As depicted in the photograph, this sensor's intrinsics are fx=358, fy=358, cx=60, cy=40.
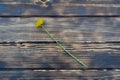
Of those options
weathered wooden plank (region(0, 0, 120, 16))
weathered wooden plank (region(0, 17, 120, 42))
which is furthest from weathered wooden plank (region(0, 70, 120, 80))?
weathered wooden plank (region(0, 0, 120, 16))

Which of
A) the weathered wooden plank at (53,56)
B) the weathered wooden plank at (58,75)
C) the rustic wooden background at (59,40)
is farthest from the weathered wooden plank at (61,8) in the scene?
the weathered wooden plank at (58,75)

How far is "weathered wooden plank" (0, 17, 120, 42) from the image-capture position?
68.7 inches

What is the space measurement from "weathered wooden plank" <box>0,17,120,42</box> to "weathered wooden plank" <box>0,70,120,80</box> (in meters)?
0.16

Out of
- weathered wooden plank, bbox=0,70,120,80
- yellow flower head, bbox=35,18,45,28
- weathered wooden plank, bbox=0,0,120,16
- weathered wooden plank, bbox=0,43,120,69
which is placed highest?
weathered wooden plank, bbox=0,0,120,16

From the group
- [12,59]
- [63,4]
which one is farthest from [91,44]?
[12,59]

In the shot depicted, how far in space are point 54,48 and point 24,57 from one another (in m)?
0.15

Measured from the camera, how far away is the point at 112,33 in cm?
177

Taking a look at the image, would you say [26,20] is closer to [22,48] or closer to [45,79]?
[22,48]

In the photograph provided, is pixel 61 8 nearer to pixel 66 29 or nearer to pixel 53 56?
pixel 66 29

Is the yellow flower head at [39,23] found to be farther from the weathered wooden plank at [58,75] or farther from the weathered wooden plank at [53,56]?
the weathered wooden plank at [58,75]

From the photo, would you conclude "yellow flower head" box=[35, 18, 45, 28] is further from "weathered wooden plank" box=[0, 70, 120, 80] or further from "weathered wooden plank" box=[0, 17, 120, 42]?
"weathered wooden plank" box=[0, 70, 120, 80]

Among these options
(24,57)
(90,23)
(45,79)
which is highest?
(90,23)

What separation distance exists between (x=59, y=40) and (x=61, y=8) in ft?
0.52

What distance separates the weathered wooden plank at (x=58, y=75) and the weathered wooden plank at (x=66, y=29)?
156 mm
